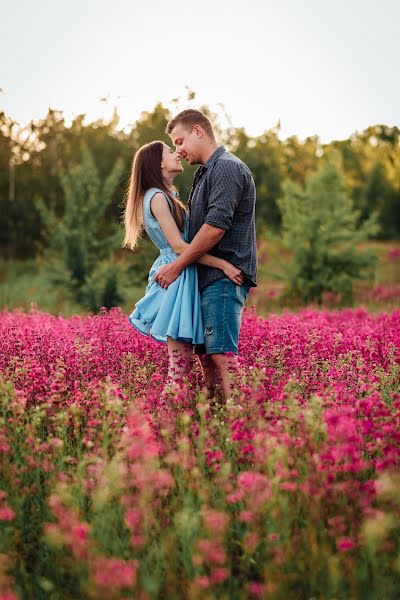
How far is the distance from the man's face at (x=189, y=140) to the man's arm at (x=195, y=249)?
60cm

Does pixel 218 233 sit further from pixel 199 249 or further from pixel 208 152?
Result: pixel 208 152

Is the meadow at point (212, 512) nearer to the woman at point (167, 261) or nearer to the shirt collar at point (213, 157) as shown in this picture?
the woman at point (167, 261)

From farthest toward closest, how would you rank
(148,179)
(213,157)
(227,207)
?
(148,179) → (213,157) → (227,207)

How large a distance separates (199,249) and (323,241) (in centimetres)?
1249

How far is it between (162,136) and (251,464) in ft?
46.7

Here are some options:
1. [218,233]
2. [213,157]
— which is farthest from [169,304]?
[213,157]

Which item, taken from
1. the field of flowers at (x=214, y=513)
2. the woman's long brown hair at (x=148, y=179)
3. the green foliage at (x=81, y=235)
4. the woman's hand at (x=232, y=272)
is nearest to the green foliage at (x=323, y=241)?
the green foliage at (x=81, y=235)

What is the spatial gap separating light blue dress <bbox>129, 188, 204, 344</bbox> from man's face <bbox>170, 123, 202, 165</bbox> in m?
0.34

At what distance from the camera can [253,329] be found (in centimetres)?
684

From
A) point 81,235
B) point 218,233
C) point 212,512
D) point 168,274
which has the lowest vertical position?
point 212,512

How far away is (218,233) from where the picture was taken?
173 inches

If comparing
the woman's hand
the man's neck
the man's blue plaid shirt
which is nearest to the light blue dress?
the man's blue plaid shirt

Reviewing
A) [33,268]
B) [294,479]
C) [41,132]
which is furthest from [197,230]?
[41,132]

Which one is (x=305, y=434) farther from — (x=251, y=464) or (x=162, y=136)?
(x=162, y=136)
